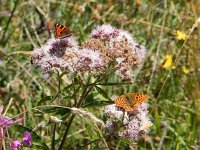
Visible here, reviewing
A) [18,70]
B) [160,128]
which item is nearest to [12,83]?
[18,70]

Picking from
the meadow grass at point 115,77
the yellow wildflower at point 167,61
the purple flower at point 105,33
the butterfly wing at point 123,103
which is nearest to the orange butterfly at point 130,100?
the butterfly wing at point 123,103

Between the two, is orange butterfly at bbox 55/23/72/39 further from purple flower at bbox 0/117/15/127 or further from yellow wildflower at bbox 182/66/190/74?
yellow wildflower at bbox 182/66/190/74

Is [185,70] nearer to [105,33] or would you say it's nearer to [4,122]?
[105,33]

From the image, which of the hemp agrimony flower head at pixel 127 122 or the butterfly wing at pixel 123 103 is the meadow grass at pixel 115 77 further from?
the butterfly wing at pixel 123 103

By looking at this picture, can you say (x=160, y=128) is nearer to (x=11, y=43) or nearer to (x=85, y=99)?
(x=85, y=99)

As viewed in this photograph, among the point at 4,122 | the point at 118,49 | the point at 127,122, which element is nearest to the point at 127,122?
the point at 127,122

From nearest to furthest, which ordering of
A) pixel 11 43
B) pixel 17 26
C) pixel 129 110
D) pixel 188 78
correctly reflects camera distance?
pixel 129 110 < pixel 188 78 < pixel 11 43 < pixel 17 26

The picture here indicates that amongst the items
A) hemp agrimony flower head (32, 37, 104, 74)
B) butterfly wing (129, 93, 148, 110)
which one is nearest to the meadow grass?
hemp agrimony flower head (32, 37, 104, 74)
